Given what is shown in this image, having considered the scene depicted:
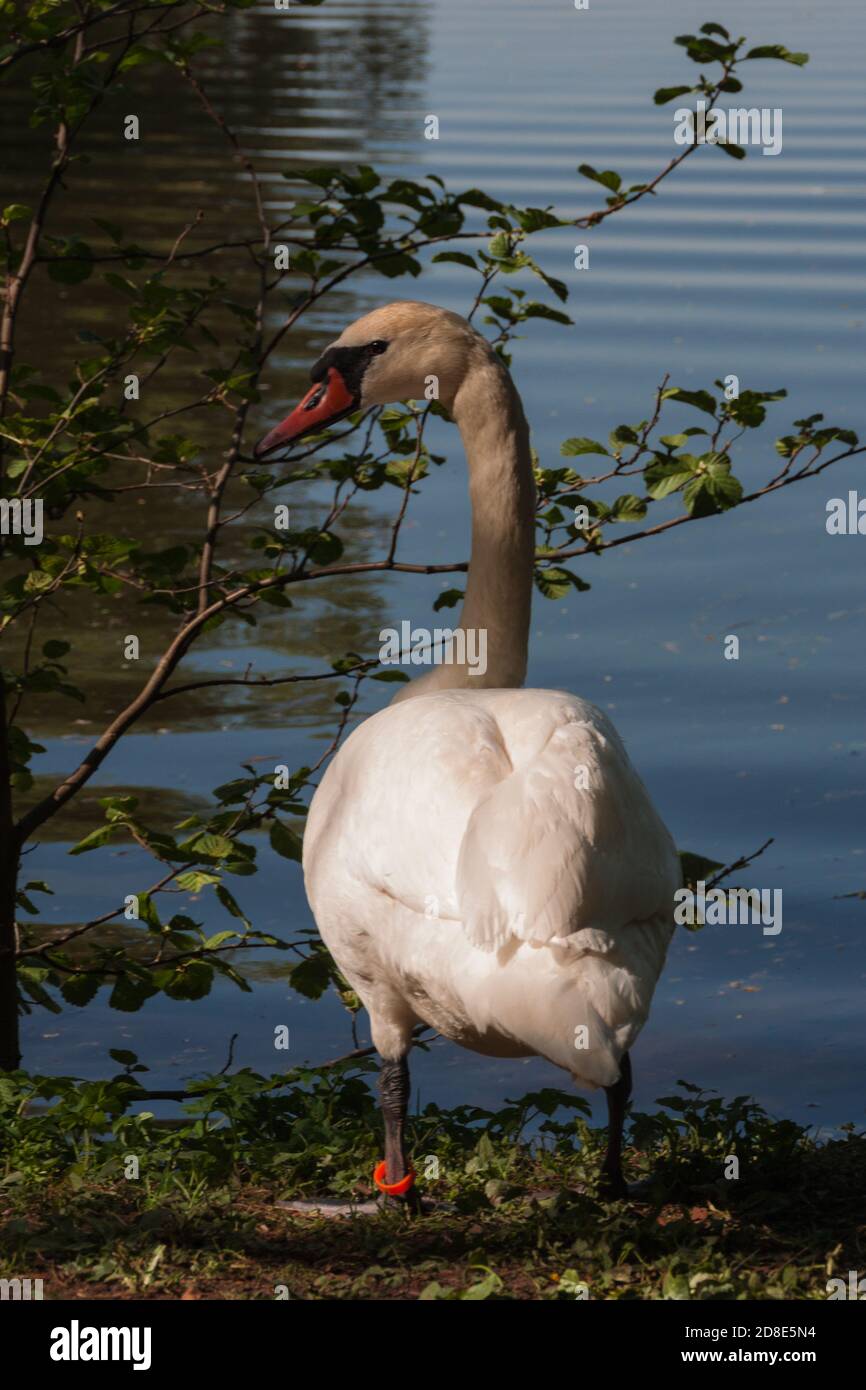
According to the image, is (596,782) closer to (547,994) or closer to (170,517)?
(547,994)

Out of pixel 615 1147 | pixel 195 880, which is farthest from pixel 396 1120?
pixel 195 880

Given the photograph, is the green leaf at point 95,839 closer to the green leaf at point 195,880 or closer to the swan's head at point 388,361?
the green leaf at point 195,880

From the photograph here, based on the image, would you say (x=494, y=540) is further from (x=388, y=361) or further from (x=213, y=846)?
(x=213, y=846)

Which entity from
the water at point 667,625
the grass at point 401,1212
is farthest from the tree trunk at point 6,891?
the water at point 667,625

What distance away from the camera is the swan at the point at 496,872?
409 cm

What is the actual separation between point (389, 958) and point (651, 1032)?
9.96ft

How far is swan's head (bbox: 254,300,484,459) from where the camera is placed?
568 cm

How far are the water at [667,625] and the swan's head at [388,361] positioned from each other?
2.49 m

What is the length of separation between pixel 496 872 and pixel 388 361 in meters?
2.00

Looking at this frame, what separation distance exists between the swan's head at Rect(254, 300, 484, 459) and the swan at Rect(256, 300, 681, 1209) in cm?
31

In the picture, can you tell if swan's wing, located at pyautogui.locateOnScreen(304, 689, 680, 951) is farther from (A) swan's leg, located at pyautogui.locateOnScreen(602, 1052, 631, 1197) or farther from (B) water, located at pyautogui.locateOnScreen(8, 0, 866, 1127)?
(B) water, located at pyautogui.locateOnScreen(8, 0, 866, 1127)

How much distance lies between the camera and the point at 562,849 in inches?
165

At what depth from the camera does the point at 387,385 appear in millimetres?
5730

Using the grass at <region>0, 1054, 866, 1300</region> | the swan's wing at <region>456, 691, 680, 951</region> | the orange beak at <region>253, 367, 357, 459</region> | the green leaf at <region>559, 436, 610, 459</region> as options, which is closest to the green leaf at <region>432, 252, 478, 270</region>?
the orange beak at <region>253, 367, 357, 459</region>
